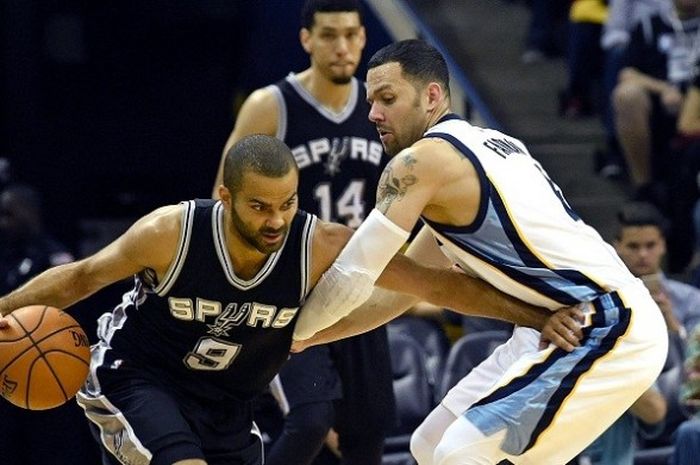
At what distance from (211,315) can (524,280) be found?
1.11 metres

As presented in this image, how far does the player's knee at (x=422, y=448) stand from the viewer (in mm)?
5684

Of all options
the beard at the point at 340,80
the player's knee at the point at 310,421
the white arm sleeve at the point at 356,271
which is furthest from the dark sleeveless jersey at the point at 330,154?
the white arm sleeve at the point at 356,271

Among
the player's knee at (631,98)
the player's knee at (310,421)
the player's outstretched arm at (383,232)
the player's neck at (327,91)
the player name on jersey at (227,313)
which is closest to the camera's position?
the player's outstretched arm at (383,232)

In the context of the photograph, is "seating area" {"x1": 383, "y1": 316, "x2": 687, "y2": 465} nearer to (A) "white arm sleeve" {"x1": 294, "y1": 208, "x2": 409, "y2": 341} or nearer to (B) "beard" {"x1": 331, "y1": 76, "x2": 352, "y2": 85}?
(B) "beard" {"x1": 331, "y1": 76, "x2": 352, "y2": 85}

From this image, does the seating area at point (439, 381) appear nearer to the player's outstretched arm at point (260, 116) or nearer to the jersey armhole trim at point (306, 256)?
the player's outstretched arm at point (260, 116)

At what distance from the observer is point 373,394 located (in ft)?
23.1

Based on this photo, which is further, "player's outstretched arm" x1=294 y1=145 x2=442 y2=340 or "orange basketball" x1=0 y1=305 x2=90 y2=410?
"orange basketball" x1=0 y1=305 x2=90 y2=410

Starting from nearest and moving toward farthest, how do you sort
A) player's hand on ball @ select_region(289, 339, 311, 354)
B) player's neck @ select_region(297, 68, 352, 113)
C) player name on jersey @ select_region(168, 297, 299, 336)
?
player name on jersey @ select_region(168, 297, 299, 336) < player's hand on ball @ select_region(289, 339, 311, 354) < player's neck @ select_region(297, 68, 352, 113)

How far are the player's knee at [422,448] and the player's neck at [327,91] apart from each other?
6.22 ft

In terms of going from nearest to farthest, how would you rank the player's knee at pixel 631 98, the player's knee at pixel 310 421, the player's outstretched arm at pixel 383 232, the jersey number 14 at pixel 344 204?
the player's outstretched arm at pixel 383 232
the player's knee at pixel 310 421
the jersey number 14 at pixel 344 204
the player's knee at pixel 631 98

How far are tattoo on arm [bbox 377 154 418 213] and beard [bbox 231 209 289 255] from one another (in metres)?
0.37

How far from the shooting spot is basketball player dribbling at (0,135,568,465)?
5.50m

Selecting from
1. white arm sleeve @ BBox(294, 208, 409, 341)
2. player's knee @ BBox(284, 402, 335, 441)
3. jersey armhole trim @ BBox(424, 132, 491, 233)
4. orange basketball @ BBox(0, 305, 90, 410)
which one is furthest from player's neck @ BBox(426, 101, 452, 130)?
player's knee @ BBox(284, 402, 335, 441)

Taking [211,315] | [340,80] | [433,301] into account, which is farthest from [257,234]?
[340,80]
